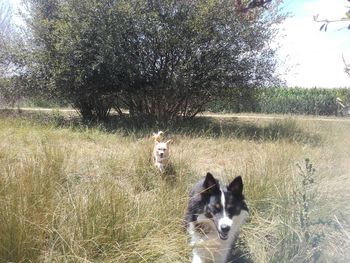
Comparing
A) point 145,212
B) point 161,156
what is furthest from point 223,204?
point 161,156

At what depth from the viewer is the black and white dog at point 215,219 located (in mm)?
3379

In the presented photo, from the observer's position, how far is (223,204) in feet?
11.3

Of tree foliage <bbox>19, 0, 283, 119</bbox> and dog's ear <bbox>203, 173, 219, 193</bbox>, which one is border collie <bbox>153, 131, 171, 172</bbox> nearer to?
dog's ear <bbox>203, 173, 219, 193</bbox>

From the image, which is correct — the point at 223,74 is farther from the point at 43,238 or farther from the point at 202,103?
the point at 43,238

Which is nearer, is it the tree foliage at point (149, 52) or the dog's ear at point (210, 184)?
the dog's ear at point (210, 184)

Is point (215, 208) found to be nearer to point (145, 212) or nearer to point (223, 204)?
point (223, 204)

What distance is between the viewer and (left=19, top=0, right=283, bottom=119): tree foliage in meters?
11.7

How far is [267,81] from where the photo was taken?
13.0m

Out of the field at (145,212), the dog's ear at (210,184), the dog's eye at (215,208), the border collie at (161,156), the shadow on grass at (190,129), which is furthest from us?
the shadow on grass at (190,129)

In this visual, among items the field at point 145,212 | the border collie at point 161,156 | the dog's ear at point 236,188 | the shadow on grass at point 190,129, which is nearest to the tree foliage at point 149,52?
the shadow on grass at point 190,129

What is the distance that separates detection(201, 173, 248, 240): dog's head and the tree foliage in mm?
8328

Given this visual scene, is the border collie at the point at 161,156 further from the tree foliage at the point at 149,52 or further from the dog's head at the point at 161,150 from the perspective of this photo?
the tree foliage at the point at 149,52

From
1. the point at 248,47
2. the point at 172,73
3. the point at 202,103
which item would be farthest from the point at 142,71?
the point at 248,47

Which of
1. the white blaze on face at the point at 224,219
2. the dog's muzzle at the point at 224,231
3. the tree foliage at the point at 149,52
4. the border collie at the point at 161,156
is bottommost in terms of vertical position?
the dog's muzzle at the point at 224,231
